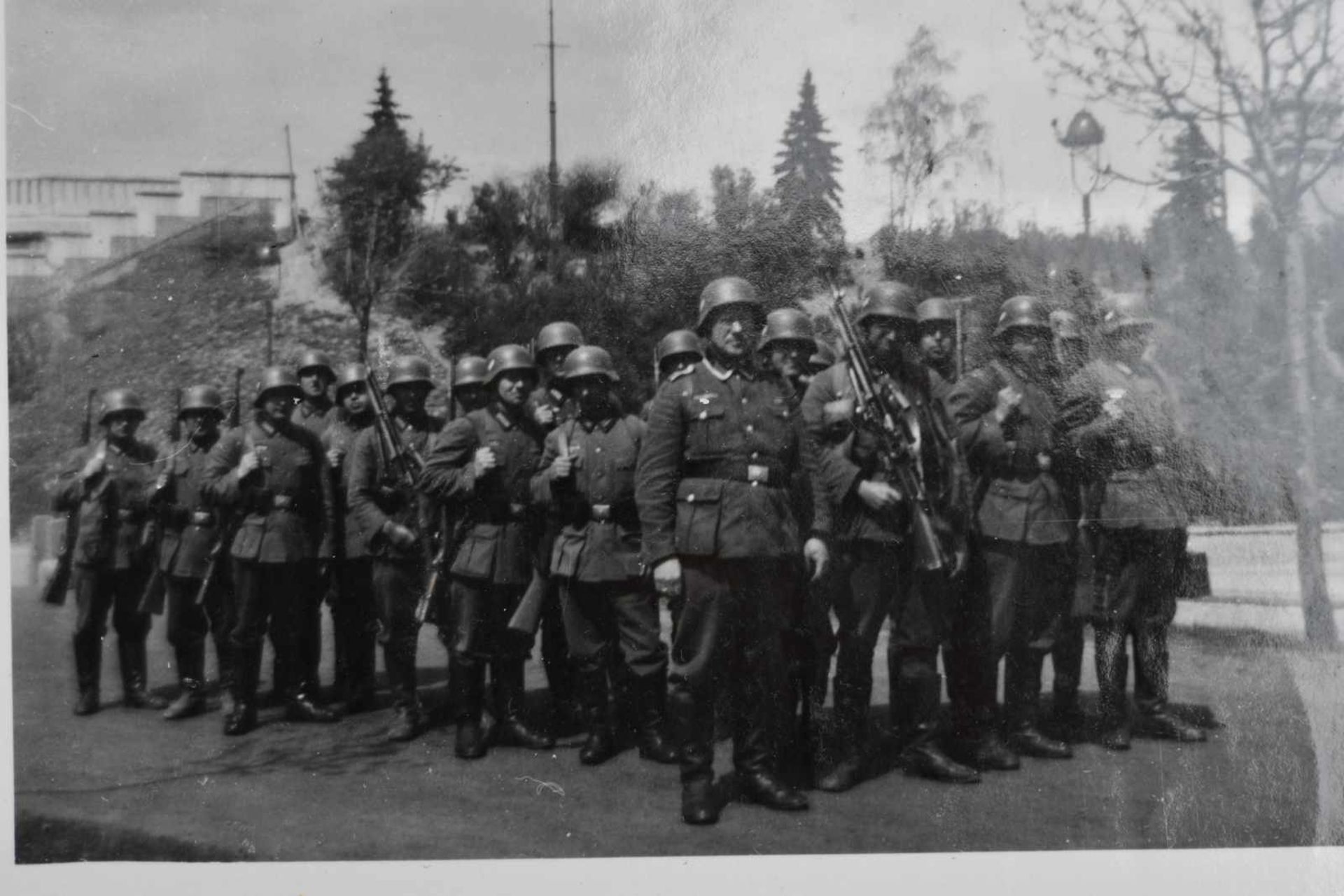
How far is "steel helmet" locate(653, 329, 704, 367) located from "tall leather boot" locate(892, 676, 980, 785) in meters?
1.58

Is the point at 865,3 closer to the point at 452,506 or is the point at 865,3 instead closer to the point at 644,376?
the point at 644,376

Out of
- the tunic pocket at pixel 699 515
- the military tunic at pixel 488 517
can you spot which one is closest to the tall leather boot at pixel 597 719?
the military tunic at pixel 488 517

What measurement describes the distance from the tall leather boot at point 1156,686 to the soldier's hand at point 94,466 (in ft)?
14.5

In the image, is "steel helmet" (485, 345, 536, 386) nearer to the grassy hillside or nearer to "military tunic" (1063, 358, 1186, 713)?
the grassy hillside

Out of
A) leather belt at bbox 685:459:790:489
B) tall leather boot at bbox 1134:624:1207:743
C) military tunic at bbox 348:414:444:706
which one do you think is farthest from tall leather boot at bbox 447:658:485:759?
tall leather boot at bbox 1134:624:1207:743

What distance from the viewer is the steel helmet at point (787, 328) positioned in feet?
15.8

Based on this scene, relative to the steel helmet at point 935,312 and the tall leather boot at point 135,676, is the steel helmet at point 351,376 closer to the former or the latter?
the tall leather boot at point 135,676

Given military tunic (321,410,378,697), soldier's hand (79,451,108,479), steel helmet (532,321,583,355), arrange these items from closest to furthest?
steel helmet (532,321,583,355), soldier's hand (79,451,108,479), military tunic (321,410,378,697)

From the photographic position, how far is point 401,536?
205 inches

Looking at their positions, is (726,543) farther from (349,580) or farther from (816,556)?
(349,580)

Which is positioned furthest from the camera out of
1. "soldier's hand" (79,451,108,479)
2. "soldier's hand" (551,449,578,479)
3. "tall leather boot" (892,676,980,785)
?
"soldier's hand" (79,451,108,479)

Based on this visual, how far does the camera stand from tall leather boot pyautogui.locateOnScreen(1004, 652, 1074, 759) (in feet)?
15.7

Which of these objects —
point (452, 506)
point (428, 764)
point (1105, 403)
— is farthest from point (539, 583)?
point (1105, 403)

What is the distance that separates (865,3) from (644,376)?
181 cm
